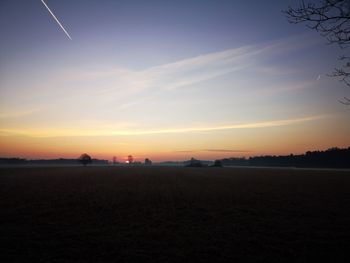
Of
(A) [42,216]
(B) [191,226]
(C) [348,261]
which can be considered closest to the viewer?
(C) [348,261]

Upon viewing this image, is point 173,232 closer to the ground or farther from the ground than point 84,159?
closer to the ground

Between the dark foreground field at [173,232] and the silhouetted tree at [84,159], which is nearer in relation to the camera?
the dark foreground field at [173,232]

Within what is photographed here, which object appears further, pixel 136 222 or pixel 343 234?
pixel 136 222

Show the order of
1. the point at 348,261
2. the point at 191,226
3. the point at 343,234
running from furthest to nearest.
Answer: the point at 191,226, the point at 343,234, the point at 348,261

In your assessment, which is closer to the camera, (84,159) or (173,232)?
(173,232)

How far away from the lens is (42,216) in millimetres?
16891

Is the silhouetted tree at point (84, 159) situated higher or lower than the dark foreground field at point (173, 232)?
higher

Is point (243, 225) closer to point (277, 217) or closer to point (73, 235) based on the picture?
point (277, 217)

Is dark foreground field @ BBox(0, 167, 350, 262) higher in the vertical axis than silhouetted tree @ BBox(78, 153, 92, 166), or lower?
lower

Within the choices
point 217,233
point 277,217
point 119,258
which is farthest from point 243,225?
point 119,258

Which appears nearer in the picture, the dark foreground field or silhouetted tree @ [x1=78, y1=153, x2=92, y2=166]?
the dark foreground field

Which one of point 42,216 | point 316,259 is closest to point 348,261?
point 316,259

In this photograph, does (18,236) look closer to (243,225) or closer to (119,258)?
(119,258)

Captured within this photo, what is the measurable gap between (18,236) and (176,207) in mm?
10438
